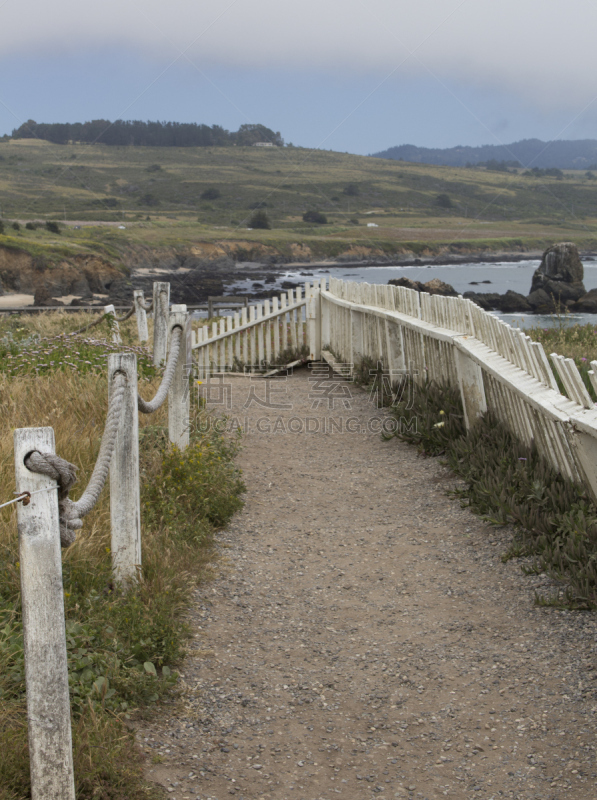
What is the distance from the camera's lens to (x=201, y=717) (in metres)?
2.97

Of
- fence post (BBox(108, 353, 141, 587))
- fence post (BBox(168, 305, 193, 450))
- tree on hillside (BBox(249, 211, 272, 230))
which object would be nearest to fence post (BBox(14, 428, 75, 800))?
fence post (BBox(108, 353, 141, 587))

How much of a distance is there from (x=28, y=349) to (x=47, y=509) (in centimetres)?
740

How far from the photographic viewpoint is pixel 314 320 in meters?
11.8

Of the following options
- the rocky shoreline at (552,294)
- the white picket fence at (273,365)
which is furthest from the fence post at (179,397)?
the rocky shoreline at (552,294)

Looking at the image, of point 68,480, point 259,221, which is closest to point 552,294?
point 68,480

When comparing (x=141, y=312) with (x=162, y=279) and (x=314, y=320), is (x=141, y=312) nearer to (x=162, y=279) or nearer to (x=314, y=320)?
(x=314, y=320)

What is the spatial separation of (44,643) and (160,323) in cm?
747

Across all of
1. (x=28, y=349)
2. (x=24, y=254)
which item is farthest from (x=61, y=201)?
(x=28, y=349)

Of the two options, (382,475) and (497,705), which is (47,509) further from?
(382,475)

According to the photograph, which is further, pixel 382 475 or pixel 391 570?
pixel 382 475

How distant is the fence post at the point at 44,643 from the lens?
2.18m

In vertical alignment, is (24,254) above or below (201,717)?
above

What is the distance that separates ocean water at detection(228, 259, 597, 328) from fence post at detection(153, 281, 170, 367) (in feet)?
142

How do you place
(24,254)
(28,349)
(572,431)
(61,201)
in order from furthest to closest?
(61,201), (24,254), (28,349), (572,431)
